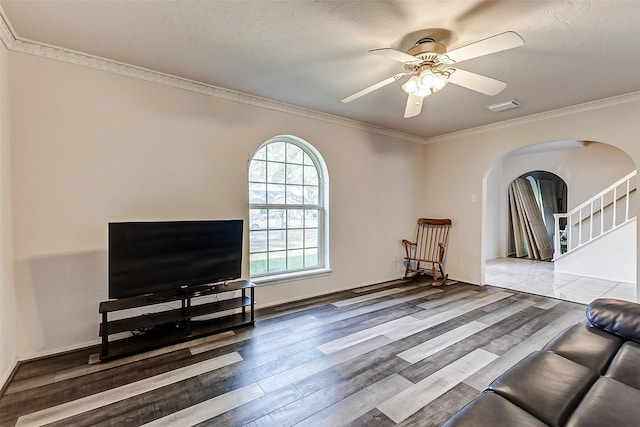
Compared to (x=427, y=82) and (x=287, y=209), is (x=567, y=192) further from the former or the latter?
(x=287, y=209)

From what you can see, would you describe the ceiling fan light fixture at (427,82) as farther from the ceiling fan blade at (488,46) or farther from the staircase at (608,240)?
the staircase at (608,240)

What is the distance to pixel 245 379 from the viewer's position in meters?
2.10

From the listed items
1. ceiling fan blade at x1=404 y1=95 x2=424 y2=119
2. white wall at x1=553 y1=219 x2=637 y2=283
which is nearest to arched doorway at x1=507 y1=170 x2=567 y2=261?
white wall at x1=553 y1=219 x2=637 y2=283

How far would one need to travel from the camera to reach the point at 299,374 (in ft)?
7.12

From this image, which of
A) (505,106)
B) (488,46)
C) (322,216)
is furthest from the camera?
(322,216)

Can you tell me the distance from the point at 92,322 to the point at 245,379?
1.52m

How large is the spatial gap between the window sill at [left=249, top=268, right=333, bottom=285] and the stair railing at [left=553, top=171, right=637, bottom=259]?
4767 mm

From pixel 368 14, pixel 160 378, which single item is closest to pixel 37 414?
pixel 160 378

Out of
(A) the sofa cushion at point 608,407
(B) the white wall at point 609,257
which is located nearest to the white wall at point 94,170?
(A) the sofa cushion at point 608,407

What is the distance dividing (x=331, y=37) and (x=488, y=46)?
41.5 inches

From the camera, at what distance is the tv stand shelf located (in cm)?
239

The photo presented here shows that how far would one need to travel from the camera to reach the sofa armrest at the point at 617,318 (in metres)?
1.55

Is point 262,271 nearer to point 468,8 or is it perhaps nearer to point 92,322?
point 92,322

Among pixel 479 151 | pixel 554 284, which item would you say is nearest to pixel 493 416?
pixel 479 151
